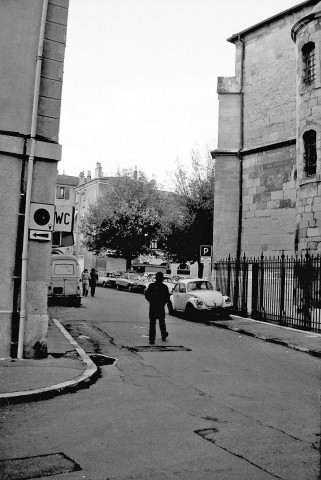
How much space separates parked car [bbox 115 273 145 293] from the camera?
1396 inches

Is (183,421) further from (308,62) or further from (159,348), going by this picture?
(308,62)

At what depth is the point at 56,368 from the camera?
787 centimetres

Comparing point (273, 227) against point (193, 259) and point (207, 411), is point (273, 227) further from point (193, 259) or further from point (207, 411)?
point (207, 411)

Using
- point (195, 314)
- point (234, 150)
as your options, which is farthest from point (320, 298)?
point (234, 150)

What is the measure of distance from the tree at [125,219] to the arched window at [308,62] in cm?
2903

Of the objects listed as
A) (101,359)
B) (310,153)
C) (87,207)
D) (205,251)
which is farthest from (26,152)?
(87,207)

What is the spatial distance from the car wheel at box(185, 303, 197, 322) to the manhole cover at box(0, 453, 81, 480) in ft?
42.7

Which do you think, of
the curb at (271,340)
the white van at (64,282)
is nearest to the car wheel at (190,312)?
the curb at (271,340)

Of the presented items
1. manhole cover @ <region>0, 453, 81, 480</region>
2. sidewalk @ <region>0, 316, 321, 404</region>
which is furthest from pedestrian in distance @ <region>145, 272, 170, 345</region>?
manhole cover @ <region>0, 453, 81, 480</region>

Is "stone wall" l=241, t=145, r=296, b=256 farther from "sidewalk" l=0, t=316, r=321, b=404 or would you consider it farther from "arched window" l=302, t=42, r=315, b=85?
"sidewalk" l=0, t=316, r=321, b=404

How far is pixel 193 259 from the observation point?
35.8 m

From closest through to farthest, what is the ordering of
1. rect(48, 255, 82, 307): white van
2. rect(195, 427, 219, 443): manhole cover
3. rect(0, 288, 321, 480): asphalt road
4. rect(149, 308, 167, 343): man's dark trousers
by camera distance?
1. rect(0, 288, 321, 480): asphalt road
2. rect(195, 427, 219, 443): manhole cover
3. rect(149, 308, 167, 343): man's dark trousers
4. rect(48, 255, 82, 307): white van

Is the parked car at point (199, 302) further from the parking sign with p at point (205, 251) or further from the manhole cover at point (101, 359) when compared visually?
the manhole cover at point (101, 359)

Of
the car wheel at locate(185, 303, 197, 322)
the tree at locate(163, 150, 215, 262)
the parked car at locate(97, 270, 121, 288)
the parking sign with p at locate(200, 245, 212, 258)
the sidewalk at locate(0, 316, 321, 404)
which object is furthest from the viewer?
the parked car at locate(97, 270, 121, 288)
